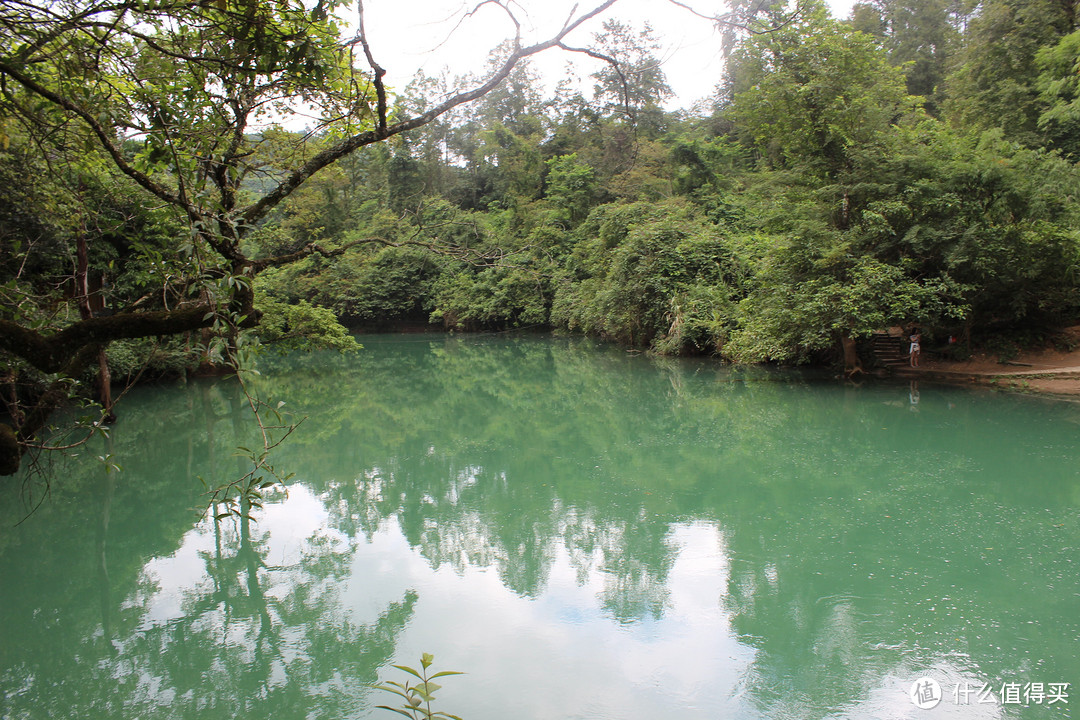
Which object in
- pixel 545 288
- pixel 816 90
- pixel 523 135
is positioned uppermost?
pixel 523 135

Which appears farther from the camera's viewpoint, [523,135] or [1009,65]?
[523,135]

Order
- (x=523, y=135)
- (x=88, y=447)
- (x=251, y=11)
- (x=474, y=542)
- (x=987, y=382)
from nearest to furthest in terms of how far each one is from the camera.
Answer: (x=251, y=11) → (x=474, y=542) → (x=88, y=447) → (x=987, y=382) → (x=523, y=135)

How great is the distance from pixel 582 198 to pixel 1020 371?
19.4m

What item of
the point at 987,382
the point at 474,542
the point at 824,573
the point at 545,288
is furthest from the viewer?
the point at 545,288

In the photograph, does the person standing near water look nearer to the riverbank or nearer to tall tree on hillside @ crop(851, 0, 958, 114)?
the riverbank

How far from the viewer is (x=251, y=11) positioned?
10.5ft

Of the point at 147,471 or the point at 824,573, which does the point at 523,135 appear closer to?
the point at 147,471

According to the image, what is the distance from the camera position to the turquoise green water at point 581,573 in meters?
3.61

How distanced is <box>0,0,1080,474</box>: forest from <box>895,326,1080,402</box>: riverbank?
1.57ft

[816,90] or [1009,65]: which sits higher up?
[1009,65]

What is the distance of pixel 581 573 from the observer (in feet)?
16.8

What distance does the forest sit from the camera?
127 inches

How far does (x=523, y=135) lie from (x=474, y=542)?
118ft

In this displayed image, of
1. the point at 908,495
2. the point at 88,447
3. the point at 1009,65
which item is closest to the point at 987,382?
the point at 908,495
